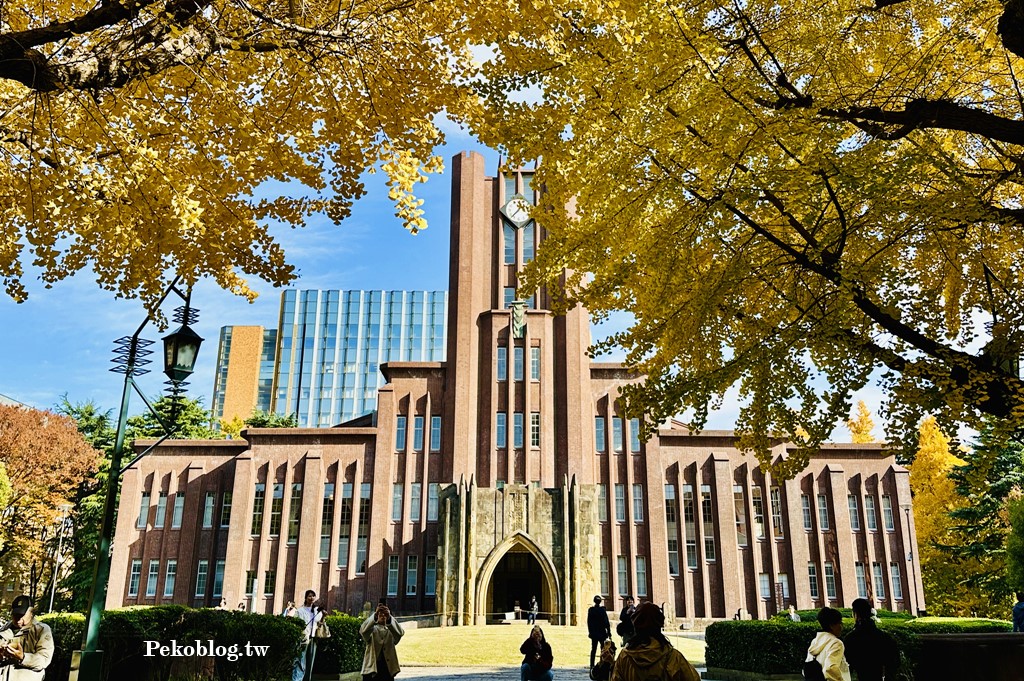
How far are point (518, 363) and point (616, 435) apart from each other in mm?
6135

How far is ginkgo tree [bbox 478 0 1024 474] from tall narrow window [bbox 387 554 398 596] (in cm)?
Result: 2803

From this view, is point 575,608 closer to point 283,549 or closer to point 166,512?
point 283,549

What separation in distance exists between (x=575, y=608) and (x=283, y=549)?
14275 millimetres

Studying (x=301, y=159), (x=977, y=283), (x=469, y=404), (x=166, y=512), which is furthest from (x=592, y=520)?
(x=301, y=159)

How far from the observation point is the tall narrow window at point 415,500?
3467 centimetres

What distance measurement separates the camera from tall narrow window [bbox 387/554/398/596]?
1319 inches

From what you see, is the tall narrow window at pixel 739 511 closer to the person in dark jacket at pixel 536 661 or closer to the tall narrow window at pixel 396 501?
the tall narrow window at pixel 396 501

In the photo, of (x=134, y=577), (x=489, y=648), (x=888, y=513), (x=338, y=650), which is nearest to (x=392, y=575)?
(x=134, y=577)

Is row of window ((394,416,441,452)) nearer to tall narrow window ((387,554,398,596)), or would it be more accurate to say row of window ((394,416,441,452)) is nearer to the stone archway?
tall narrow window ((387,554,398,596))

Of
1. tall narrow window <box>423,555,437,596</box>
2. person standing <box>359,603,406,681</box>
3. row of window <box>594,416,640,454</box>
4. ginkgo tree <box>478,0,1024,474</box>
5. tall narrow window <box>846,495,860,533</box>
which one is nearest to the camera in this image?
ginkgo tree <box>478,0,1024,474</box>

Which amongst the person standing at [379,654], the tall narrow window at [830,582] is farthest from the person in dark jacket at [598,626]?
the tall narrow window at [830,582]

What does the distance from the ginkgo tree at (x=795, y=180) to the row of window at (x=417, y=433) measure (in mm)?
28251

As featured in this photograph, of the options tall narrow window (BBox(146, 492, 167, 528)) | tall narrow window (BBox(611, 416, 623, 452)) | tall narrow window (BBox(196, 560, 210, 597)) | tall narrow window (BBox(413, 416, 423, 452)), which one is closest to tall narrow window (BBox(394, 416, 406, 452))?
tall narrow window (BBox(413, 416, 423, 452))

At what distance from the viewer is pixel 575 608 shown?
30922 mm
